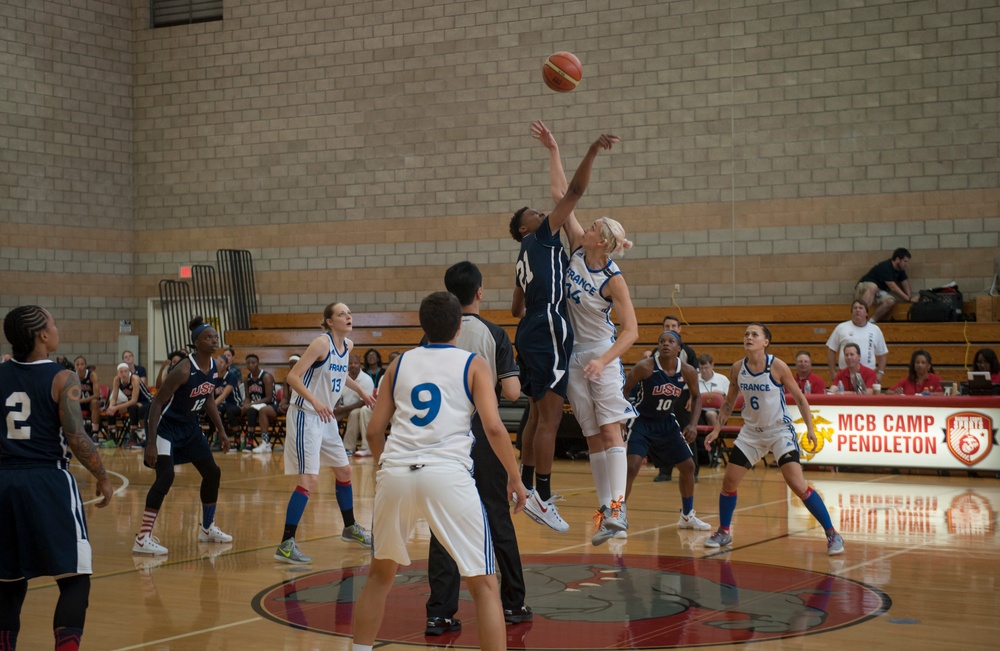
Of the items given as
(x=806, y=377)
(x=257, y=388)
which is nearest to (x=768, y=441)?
(x=806, y=377)

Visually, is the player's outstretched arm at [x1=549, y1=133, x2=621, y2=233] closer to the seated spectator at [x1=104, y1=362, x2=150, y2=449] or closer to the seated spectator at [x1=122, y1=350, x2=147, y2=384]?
the seated spectator at [x1=104, y1=362, x2=150, y2=449]

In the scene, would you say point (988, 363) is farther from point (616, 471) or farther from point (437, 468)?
point (437, 468)

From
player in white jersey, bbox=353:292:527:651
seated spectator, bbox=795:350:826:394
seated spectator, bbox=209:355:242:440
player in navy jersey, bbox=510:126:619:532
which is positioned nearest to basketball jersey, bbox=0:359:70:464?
player in white jersey, bbox=353:292:527:651

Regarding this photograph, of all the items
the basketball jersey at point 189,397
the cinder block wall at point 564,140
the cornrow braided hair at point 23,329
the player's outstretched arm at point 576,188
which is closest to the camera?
the cornrow braided hair at point 23,329

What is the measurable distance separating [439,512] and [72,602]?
1.54m

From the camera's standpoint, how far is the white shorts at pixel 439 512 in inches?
166

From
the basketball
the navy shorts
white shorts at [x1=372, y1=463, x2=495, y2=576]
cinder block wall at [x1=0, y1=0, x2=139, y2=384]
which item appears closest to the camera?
white shorts at [x1=372, y1=463, x2=495, y2=576]

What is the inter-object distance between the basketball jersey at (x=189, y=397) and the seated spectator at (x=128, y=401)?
9.98 m

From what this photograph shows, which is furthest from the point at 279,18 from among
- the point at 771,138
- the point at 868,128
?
the point at 868,128

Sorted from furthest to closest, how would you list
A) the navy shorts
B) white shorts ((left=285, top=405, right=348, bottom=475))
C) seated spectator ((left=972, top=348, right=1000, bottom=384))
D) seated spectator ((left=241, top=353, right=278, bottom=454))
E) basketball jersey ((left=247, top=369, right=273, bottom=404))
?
basketball jersey ((left=247, top=369, right=273, bottom=404))
seated spectator ((left=241, top=353, right=278, bottom=454))
seated spectator ((left=972, top=348, right=1000, bottom=384))
the navy shorts
white shorts ((left=285, top=405, right=348, bottom=475))

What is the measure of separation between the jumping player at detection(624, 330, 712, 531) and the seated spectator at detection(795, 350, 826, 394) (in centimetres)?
449

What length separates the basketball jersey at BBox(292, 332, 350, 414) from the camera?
797 cm

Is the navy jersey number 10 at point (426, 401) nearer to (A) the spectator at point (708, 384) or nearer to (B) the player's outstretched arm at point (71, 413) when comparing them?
(B) the player's outstretched arm at point (71, 413)

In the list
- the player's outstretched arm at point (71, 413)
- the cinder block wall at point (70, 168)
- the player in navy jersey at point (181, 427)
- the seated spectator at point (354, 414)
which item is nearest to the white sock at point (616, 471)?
the player's outstretched arm at point (71, 413)
